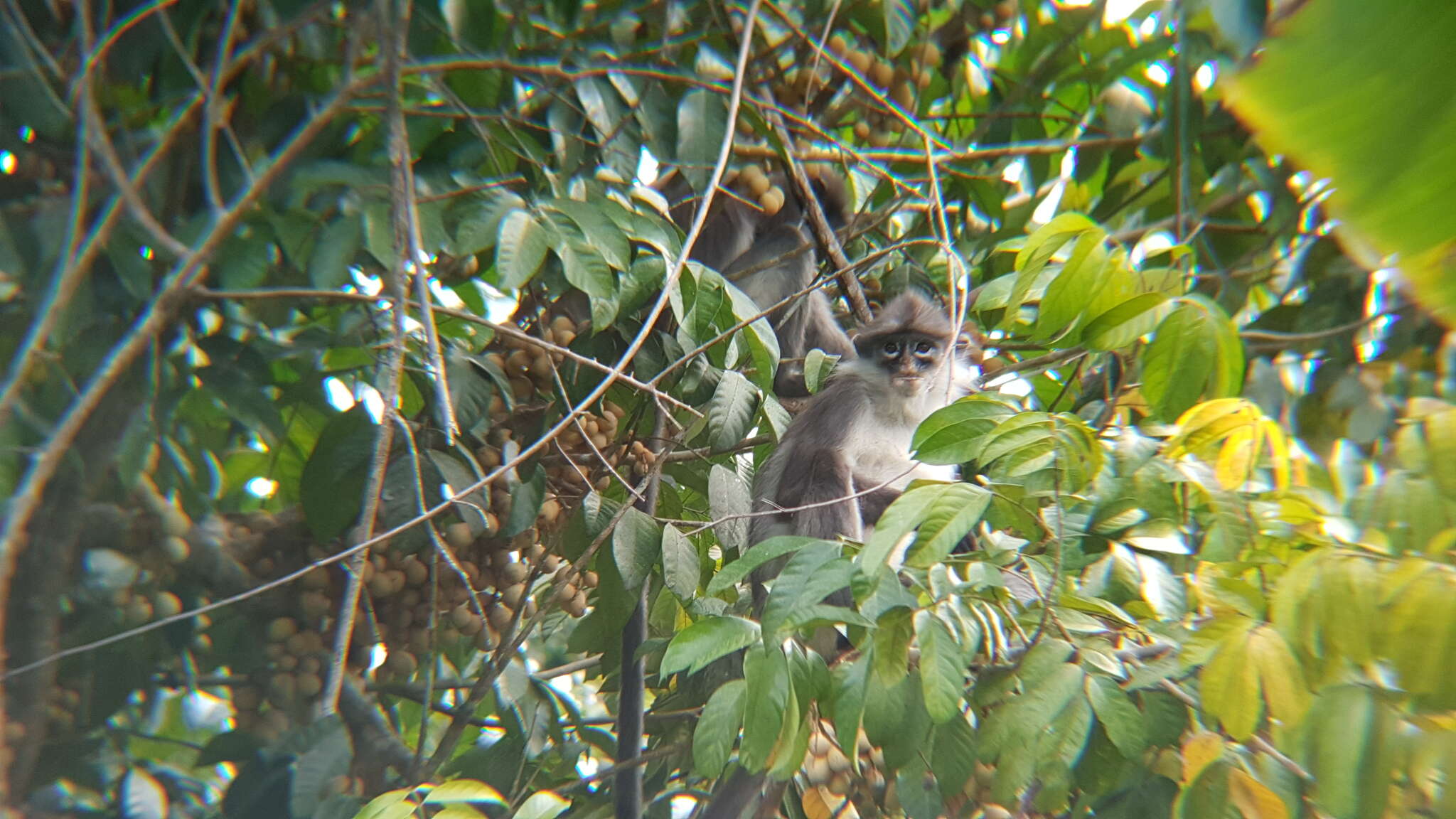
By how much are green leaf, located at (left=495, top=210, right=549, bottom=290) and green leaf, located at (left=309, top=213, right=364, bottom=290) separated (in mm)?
248

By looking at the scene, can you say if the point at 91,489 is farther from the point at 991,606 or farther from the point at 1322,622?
the point at 1322,622

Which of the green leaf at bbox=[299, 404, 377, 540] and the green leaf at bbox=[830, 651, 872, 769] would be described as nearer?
the green leaf at bbox=[830, 651, 872, 769]

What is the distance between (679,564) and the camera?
1.95m

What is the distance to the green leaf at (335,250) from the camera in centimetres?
169

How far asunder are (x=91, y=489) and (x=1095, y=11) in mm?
2635

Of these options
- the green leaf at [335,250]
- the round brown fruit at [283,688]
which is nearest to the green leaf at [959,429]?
the green leaf at [335,250]

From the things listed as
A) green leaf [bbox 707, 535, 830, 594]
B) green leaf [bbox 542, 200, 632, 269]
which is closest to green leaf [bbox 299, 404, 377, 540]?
green leaf [bbox 542, 200, 632, 269]

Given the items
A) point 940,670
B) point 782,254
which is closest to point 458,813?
point 940,670

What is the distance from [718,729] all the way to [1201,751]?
0.71 meters

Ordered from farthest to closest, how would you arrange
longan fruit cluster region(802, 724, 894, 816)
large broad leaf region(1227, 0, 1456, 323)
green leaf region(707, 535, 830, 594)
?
longan fruit cluster region(802, 724, 894, 816) → green leaf region(707, 535, 830, 594) → large broad leaf region(1227, 0, 1456, 323)

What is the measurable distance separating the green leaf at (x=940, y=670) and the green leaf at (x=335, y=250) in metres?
1.13

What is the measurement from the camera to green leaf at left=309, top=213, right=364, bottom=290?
5.54 feet

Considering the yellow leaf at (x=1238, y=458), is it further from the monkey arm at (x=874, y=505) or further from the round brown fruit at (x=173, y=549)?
the round brown fruit at (x=173, y=549)

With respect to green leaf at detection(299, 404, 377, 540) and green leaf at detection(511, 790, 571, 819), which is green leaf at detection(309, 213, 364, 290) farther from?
green leaf at detection(511, 790, 571, 819)
